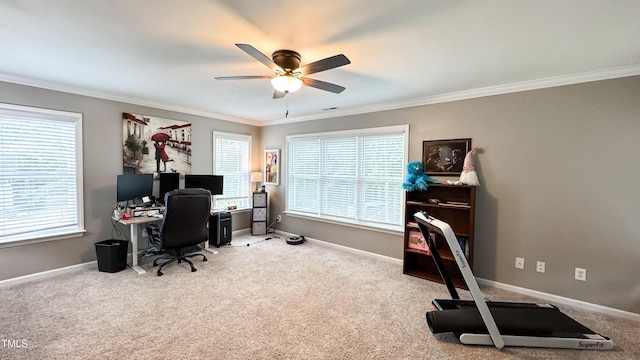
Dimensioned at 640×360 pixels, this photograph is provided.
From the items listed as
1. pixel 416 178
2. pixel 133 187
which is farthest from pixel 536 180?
pixel 133 187

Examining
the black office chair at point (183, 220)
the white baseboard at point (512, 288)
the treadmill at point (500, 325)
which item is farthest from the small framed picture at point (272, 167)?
the treadmill at point (500, 325)

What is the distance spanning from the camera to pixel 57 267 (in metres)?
3.49

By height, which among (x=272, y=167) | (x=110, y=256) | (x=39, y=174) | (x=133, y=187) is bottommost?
(x=110, y=256)

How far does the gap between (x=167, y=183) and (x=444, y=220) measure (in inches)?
172

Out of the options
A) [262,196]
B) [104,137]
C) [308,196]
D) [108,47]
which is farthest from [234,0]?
[262,196]

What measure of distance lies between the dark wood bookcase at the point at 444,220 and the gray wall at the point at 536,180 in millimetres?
199

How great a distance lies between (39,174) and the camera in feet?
11.1

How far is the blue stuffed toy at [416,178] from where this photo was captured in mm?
3593

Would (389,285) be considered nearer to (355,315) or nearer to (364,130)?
(355,315)

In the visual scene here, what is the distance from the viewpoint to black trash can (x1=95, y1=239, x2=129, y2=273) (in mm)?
3523

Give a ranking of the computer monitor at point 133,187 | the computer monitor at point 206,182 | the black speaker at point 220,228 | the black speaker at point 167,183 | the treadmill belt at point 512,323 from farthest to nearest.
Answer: the black speaker at point 220,228 < the computer monitor at point 206,182 < the black speaker at point 167,183 < the computer monitor at point 133,187 < the treadmill belt at point 512,323

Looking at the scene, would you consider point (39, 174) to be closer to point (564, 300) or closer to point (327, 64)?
point (327, 64)

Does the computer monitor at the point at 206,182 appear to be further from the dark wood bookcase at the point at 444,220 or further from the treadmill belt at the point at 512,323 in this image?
the treadmill belt at the point at 512,323

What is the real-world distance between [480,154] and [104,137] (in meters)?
5.22
